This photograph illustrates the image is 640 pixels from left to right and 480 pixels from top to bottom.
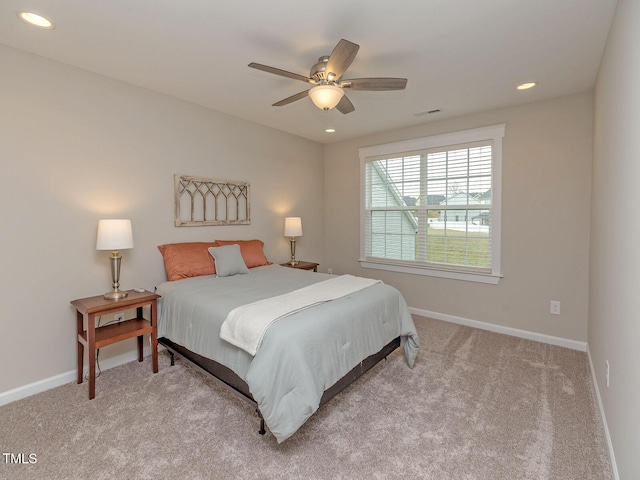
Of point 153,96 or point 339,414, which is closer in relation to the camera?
point 339,414

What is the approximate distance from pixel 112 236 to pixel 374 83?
2277mm

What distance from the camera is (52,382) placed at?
2494 millimetres

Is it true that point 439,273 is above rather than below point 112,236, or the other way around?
below

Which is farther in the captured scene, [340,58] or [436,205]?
[436,205]

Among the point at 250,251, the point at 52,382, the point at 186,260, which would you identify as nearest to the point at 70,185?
the point at 186,260

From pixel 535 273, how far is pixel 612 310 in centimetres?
162

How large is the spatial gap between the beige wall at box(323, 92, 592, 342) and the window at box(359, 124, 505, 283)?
0.12m

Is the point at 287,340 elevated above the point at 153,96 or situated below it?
below

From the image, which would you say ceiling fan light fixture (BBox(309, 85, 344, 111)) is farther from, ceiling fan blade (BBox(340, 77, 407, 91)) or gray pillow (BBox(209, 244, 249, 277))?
gray pillow (BBox(209, 244, 249, 277))

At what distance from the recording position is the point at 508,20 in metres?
1.93

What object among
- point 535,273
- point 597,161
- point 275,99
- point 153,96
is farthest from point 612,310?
point 153,96

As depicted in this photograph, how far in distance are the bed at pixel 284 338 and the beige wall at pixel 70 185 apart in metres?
0.63

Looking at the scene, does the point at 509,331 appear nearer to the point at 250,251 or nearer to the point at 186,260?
the point at 250,251

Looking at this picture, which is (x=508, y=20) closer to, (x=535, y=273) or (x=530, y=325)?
(x=535, y=273)
